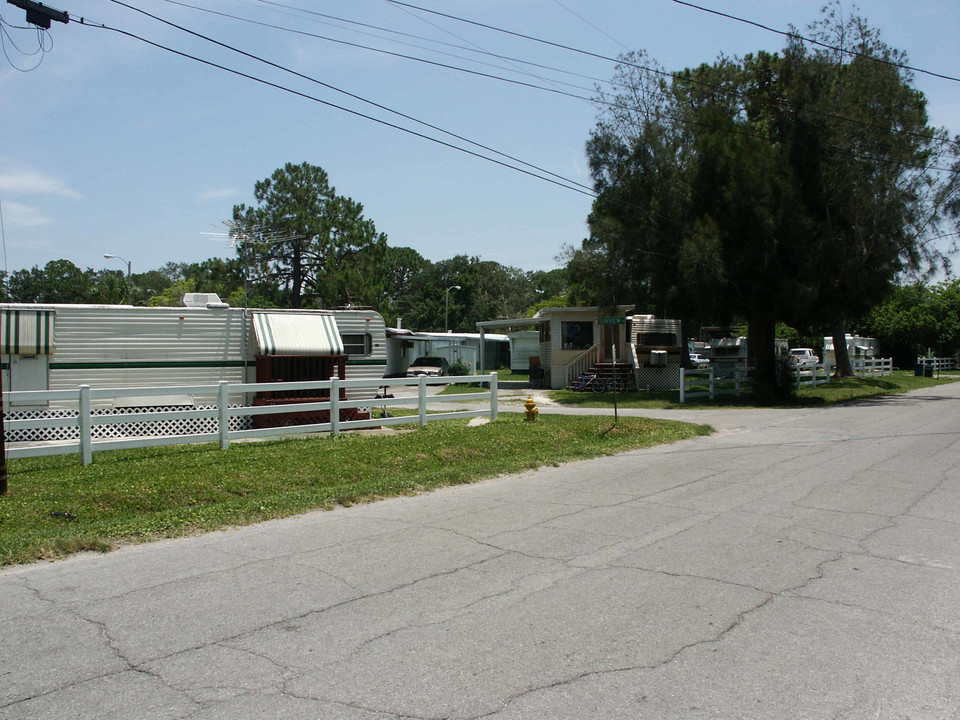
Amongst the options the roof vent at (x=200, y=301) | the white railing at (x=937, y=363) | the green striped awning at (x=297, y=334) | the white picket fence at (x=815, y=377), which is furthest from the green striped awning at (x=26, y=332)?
the white railing at (x=937, y=363)

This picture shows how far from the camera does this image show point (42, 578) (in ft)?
21.2

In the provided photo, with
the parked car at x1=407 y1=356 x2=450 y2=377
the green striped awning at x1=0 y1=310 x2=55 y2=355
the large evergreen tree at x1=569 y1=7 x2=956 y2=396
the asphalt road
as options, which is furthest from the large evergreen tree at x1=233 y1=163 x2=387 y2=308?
the asphalt road

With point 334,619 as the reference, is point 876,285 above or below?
above

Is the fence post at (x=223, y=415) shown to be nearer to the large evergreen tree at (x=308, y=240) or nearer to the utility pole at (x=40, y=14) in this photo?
the utility pole at (x=40, y=14)

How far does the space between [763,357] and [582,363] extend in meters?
7.63

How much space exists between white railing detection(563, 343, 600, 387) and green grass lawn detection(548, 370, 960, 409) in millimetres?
1492

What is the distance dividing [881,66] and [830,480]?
21187mm

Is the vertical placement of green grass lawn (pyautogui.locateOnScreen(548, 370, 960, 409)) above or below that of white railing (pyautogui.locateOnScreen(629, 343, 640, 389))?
below

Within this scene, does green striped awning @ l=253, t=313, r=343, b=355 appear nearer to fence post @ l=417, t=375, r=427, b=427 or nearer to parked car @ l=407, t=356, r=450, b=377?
fence post @ l=417, t=375, r=427, b=427

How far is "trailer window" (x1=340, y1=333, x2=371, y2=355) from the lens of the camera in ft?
63.4

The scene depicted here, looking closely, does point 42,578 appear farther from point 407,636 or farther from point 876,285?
point 876,285

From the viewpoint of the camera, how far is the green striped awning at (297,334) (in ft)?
57.7

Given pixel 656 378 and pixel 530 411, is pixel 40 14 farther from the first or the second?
pixel 656 378

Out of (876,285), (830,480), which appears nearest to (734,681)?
(830,480)
